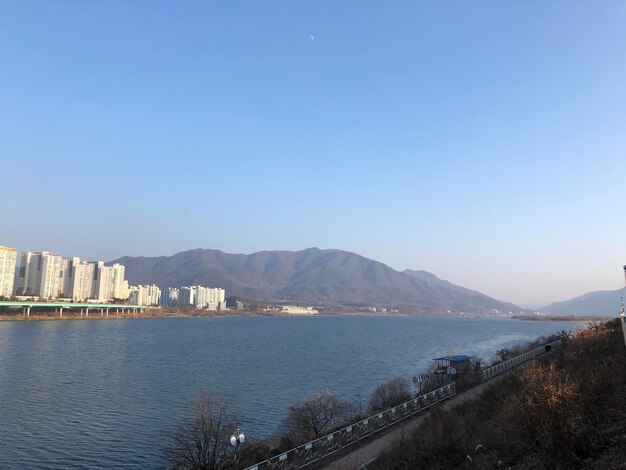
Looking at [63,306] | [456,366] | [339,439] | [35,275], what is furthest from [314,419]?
[35,275]

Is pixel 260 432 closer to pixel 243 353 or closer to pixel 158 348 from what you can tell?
pixel 243 353

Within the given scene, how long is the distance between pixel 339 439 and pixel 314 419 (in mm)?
6746

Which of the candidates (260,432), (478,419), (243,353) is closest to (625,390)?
(478,419)

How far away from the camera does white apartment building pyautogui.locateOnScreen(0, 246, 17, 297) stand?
16862 cm

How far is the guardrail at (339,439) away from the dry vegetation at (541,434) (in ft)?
11.8

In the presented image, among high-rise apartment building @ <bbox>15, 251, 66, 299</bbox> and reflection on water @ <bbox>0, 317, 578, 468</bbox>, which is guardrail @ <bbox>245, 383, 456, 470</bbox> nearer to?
reflection on water @ <bbox>0, 317, 578, 468</bbox>

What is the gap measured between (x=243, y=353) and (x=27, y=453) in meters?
50.3

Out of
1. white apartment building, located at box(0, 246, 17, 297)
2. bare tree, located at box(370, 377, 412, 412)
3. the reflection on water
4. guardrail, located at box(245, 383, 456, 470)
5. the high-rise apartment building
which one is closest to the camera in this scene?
guardrail, located at box(245, 383, 456, 470)

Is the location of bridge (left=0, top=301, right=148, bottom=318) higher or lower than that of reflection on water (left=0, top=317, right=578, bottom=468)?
higher

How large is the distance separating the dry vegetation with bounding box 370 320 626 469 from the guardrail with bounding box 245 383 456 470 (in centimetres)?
359

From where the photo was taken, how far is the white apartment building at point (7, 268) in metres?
169

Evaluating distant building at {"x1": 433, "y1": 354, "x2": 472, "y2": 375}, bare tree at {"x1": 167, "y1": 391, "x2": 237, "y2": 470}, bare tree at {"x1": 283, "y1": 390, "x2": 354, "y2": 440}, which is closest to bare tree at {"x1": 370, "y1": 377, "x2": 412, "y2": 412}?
bare tree at {"x1": 283, "y1": 390, "x2": 354, "y2": 440}

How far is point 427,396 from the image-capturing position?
2794 centimetres

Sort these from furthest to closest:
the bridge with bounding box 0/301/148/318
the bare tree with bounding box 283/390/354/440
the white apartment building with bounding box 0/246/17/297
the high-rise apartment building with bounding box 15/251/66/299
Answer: the high-rise apartment building with bounding box 15/251/66/299 → the white apartment building with bounding box 0/246/17/297 → the bridge with bounding box 0/301/148/318 → the bare tree with bounding box 283/390/354/440
